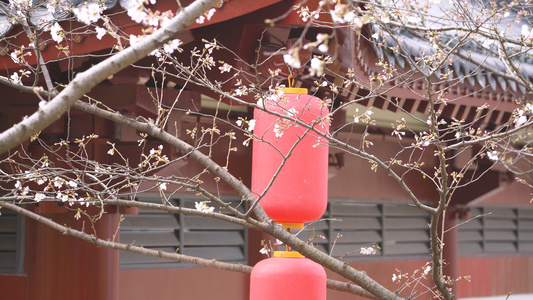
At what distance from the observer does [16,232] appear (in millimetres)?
5965

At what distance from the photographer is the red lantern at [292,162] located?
4.00m

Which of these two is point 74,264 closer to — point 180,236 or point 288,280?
point 180,236

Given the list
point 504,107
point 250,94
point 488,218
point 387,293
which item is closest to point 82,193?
point 250,94

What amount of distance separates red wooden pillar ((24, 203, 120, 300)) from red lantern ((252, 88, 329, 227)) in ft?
5.95

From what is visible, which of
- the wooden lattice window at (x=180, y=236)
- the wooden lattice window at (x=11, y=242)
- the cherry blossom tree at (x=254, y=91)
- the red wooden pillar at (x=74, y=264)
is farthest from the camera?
the wooden lattice window at (x=180, y=236)

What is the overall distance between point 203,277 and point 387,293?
2626 mm

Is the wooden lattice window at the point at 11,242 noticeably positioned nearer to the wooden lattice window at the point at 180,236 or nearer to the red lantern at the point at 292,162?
the wooden lattice window at the point at 180,236

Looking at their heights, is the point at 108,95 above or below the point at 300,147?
above

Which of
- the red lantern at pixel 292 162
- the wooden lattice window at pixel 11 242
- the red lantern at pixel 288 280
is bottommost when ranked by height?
the red lantern at pixel 288 280

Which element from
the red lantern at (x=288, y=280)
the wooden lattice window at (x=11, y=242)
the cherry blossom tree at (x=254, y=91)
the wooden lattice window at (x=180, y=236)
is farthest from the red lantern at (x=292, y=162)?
the wooden lattice window at (x=11, y=242)

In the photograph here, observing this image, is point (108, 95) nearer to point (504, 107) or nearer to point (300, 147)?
point (300, 147)

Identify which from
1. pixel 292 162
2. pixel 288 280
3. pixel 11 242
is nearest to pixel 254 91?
pixel 292 162

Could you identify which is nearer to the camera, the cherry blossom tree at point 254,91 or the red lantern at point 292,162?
the cherry blossom tree at point 254,91

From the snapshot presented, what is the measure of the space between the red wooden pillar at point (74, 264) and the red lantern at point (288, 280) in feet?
5.82
